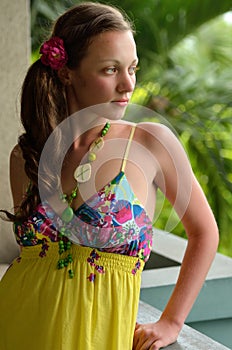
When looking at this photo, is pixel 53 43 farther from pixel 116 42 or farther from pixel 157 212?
pixel 157 212

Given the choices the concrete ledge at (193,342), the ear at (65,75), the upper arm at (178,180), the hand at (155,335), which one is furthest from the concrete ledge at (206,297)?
the ear at (65,75)

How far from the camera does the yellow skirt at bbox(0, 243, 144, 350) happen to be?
1.62 m

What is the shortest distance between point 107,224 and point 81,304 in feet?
0.59

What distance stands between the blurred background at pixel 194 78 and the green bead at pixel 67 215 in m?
3.33

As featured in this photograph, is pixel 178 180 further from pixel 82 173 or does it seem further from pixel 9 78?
pixel 9 78

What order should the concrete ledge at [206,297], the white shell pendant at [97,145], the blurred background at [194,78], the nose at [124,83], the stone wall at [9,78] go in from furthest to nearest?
the blurred background at [194,78] < the stone wall at [9,78] < the concrete ledge at [206,297] < the white shell pendant at [97,145] < the nose at [124,83]

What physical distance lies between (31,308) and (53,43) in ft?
1.90

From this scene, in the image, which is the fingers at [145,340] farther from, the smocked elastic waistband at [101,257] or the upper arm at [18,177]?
the upper arm at [18,177]

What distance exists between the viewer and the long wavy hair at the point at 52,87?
1.63 meters

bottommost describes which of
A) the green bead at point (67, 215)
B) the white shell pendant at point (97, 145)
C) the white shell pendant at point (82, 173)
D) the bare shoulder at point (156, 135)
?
the green bead at point (67, 215)

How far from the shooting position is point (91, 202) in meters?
1.60

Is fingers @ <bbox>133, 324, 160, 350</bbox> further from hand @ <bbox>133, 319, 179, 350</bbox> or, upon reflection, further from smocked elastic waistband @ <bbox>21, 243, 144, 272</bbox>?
smocked elastic waistband @ <bbox>21, 243, 144, 272</bbox>

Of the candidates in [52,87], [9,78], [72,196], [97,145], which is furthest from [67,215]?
[9,78]

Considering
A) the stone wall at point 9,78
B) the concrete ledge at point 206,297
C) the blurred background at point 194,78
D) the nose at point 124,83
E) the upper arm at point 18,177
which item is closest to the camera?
the nose at point 124,83
